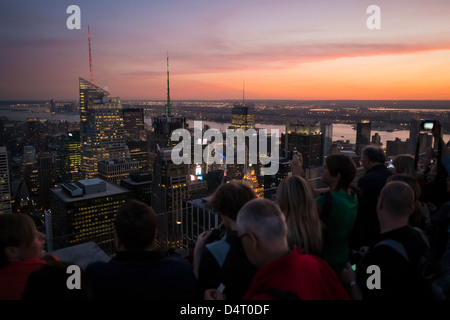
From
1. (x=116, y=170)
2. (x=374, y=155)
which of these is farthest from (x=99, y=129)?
(x=374, y=155)

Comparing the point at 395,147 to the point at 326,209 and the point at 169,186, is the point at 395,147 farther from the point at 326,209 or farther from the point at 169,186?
the point at 169,186

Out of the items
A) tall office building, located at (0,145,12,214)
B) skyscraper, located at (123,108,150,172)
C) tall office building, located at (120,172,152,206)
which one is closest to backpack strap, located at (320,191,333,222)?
tall office building, located at (120,172,152,206)

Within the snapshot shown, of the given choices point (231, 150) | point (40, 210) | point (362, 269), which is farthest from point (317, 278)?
point (231, 150)

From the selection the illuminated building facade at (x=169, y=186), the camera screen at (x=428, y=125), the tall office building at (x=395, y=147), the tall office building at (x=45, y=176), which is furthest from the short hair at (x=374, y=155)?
the tall office building at (x=45, y=176)

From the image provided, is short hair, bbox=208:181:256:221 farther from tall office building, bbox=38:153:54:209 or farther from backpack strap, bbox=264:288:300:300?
tall office building, bbox=38:153:54:209
